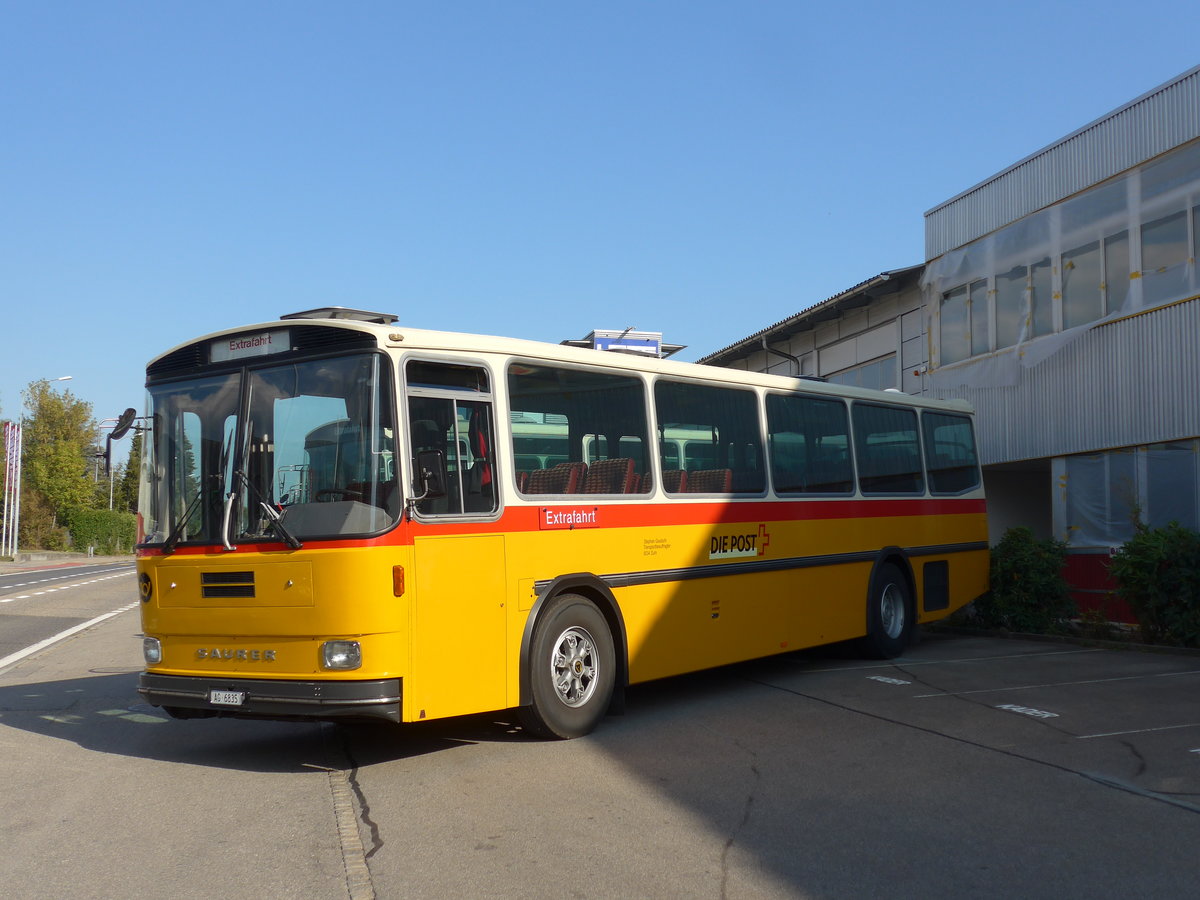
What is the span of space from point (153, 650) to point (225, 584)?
927 millimetres

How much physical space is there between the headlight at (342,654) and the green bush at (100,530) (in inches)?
2627

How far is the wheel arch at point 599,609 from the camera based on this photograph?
822 cm

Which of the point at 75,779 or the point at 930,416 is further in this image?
the point at 930,416

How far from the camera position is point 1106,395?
17.7 metres

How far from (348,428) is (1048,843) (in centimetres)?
464

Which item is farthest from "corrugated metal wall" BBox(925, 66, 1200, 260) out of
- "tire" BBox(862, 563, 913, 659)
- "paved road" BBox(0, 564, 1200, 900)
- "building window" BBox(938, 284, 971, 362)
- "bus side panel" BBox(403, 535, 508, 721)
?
"bus side panel" BBox(403, 535, 508, 721)

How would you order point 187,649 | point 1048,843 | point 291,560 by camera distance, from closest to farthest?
1. point 1048,843
2. point 291,560
3. point 187,649

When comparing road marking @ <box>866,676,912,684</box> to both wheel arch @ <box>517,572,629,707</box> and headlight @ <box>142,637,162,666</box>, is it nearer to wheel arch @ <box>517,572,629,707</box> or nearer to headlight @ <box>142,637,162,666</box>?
wheel arch @ <box>517,572,629,707</box>

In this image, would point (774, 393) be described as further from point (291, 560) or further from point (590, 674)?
point (291, 560)

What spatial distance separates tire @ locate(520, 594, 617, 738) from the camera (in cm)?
835

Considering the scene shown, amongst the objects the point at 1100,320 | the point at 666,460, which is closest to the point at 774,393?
the point at 666,460

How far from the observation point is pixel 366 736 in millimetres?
9070

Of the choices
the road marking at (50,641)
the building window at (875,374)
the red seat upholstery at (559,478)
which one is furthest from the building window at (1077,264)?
the road marking at (50,641)

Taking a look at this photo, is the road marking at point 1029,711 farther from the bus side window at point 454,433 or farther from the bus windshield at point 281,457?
the bus windshield at point 281,457
